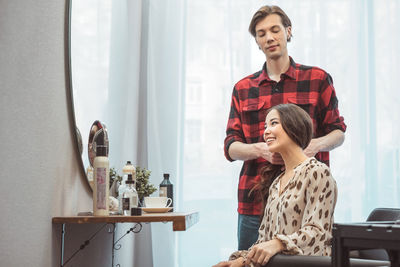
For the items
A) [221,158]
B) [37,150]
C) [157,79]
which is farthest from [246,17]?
[37,150]

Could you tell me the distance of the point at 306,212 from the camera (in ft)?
5.62

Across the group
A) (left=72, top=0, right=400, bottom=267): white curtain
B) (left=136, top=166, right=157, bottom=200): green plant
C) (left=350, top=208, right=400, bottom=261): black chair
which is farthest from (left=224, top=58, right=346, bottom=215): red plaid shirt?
(left=72, top=0, right=400, bottom=267): white curtain

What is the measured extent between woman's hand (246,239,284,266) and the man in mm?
542

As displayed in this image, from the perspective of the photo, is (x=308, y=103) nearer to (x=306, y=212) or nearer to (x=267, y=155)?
(x=267, y=155)

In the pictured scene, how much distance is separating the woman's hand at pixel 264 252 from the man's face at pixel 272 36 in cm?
93

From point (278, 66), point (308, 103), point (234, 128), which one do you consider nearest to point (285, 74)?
point (278, 66)

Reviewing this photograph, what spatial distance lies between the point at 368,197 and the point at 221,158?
0.99 m

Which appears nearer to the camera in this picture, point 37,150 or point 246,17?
point 37,150

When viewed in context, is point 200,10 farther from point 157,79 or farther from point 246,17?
point 157,79

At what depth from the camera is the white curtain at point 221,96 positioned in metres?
3.36

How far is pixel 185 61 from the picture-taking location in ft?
11.4

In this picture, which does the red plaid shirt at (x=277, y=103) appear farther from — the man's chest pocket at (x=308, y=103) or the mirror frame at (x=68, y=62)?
the mirror frame at (x=68, y=62)

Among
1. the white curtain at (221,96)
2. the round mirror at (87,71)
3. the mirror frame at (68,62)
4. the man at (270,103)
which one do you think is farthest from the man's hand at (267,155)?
the white curtain at (221,96)

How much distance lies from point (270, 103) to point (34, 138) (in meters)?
1.06
